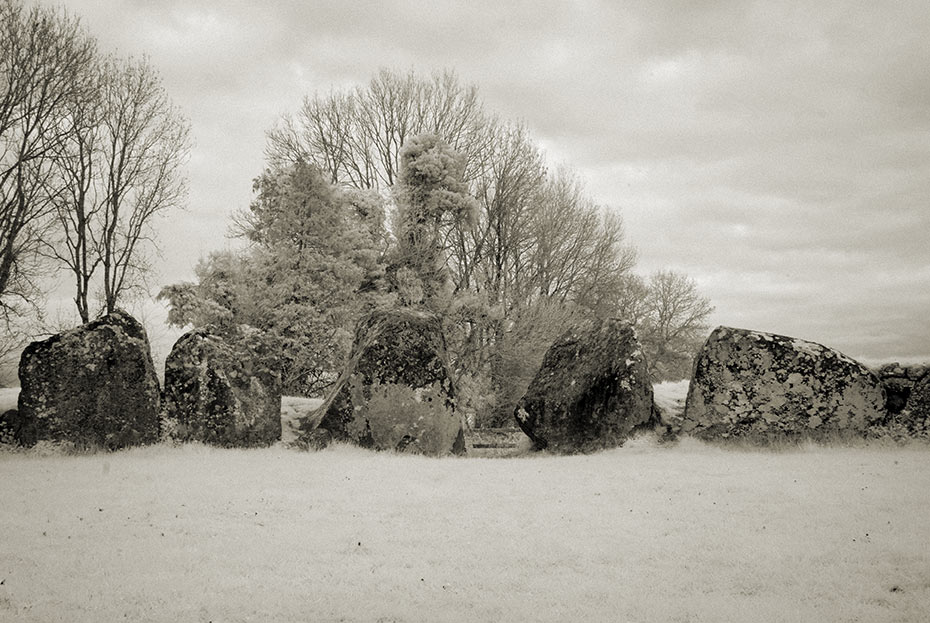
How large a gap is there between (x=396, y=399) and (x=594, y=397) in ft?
12.3

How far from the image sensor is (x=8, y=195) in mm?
14852

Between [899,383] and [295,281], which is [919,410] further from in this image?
[295,281]

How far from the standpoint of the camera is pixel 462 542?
579 cm

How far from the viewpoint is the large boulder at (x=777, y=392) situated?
11359mm

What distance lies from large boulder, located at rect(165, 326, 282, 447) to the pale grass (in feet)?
5.34

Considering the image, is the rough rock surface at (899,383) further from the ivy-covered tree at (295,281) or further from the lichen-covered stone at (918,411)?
the ivy-covered tree at (295,281)

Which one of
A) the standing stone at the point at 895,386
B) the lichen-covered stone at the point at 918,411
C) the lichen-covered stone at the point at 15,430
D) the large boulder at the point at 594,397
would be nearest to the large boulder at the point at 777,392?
the standing stone at the point at 895,386

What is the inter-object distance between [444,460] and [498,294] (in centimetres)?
1245

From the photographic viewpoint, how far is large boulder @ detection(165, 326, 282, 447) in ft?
36.4

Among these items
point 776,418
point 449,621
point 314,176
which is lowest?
point 449,621

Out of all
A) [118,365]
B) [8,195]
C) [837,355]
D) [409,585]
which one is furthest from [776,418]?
[8,195]

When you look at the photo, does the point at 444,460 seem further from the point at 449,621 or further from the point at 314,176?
the point at 314,176

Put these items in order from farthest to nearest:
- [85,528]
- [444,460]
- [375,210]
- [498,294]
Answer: [498,294]
[375,210]
[444,460]
[85,528]

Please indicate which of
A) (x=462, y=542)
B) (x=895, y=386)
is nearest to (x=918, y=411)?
(x=895, y=386)
